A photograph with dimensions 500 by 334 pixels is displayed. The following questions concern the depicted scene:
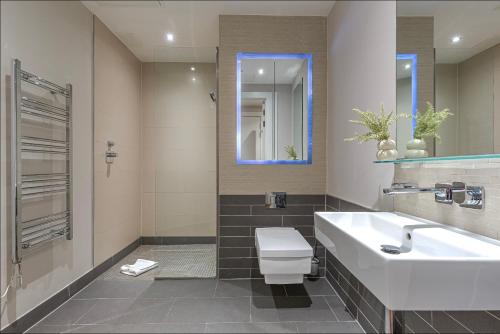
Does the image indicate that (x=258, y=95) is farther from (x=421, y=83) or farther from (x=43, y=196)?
(x=43, y=196)

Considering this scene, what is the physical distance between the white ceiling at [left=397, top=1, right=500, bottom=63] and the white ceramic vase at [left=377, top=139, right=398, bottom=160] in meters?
0.41

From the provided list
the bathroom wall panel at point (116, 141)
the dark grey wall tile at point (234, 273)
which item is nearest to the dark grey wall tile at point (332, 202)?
the dark grey wall tile at point (234, 273)

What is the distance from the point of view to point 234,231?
262 cm

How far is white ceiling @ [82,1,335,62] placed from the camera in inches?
96.5

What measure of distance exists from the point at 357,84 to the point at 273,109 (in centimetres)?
82

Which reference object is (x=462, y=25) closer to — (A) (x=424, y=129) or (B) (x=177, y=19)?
(A) (x=424, y=129)

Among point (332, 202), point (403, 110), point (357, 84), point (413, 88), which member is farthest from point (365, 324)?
point (357, 84)

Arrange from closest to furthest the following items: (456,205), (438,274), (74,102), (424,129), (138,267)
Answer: (438,274), (456,205), (424,129), (74,102), (138,267)

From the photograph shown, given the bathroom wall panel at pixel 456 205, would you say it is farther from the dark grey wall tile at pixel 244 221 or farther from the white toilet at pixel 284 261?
the dark grey wall tile at pixel 244 221

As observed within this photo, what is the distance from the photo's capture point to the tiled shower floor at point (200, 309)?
1.85 meters

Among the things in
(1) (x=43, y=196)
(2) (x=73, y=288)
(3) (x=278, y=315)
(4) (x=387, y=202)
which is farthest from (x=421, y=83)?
(2) (x=73, y=288)

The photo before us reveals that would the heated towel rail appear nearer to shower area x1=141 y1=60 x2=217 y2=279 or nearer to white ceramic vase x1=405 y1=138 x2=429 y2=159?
shower area x1=141 y1=60 x2=217 y2=279

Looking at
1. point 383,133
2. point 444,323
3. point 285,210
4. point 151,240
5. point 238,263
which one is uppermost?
point 383,133

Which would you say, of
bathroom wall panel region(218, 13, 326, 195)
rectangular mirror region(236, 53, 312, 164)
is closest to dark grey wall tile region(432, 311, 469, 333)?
bathroom wall panel region(218, 13, 326, 195)
